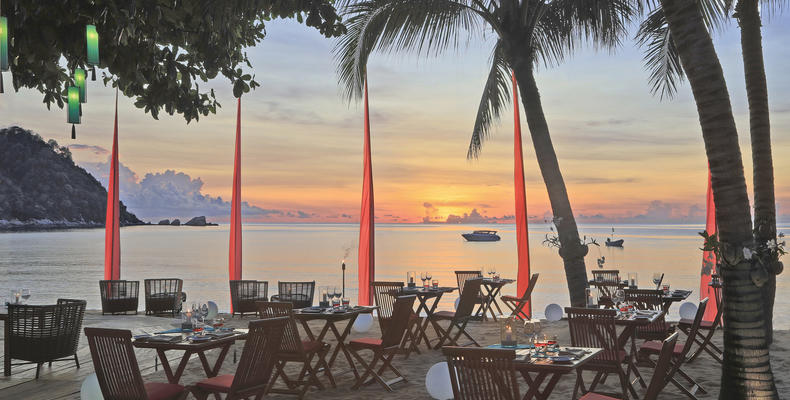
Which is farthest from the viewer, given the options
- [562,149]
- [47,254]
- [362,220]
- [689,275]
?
[562,149]

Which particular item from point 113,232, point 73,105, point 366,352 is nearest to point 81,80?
point 73,105

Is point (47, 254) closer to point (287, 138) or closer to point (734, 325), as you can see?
point (287, 138)

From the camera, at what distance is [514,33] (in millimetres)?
9648

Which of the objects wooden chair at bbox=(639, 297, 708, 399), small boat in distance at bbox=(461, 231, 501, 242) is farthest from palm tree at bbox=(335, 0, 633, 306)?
small boat in distance at bbox=(461, 231, 501, 242)

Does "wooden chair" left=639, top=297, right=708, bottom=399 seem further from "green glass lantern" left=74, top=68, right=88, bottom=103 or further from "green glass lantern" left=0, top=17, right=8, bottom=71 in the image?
"green glass lantern" left=0, top=17, right=8, bottom=71

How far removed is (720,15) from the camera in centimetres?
905

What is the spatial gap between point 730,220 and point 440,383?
7.76 ft

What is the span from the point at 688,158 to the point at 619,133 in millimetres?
11158

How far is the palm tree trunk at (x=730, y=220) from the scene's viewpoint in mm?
4211

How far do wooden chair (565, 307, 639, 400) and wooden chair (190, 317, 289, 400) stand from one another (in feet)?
7.24

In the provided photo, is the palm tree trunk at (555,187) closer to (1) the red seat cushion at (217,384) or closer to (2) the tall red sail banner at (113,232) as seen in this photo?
(1) the red seat cushion at (217,384)

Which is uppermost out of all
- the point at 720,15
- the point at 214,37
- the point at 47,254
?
the point at 720,15

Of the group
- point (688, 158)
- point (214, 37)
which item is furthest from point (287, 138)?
point (214, 37)

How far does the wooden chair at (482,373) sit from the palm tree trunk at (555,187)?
6.59m
